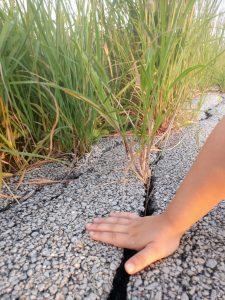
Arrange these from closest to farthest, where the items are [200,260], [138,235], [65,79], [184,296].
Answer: [184,296], [200,260], [138,235], [65,79]

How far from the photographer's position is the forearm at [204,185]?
753 mm

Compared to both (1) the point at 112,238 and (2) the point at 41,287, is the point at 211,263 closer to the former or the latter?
(1) the point at 112,238

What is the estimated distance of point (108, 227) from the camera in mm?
915

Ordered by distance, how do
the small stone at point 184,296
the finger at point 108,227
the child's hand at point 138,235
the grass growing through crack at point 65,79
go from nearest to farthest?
the small stone at point 184,296
the child's hand at point 138,235
the finger at point 108,227
the grass growing through crack at point 65,79

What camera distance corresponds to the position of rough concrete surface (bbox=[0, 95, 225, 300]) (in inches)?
28.2

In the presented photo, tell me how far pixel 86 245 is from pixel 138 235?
→ 141 millimetres

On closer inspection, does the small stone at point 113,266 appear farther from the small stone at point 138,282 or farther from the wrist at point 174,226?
the wrist at point 174,226

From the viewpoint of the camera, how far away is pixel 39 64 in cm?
123

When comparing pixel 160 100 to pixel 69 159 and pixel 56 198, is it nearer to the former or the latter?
pixel 69 159

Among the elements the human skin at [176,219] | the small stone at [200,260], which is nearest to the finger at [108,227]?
the human skin at [176,219]

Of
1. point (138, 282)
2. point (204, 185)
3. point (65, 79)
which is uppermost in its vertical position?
point (65, 79)

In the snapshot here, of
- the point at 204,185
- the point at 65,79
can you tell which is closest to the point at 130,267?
the point at 204,185

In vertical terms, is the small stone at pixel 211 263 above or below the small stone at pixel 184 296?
above

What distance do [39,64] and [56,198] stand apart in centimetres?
50
